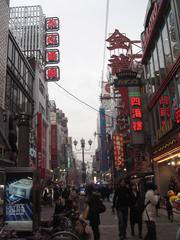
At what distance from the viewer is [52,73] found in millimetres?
25359

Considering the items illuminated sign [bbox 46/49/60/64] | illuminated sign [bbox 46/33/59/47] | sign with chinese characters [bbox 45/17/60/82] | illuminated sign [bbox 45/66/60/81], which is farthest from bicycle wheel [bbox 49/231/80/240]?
illuminated sign [bbox 46/33/59/47]

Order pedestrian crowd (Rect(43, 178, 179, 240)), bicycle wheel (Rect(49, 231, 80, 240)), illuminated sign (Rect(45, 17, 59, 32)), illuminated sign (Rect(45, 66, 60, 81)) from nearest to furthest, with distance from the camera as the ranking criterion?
bicycle wheel (Rect(49, 231, 80, 240)) → pedestrian crowd (Rect(43, 178, 179, 240)) → illuminated sign (Rect(45, 66, 60, 81)) → illuminated sign (Rect(45, 17, 59, 32))

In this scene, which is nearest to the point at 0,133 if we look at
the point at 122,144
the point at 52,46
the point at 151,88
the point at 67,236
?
the point at 52,46

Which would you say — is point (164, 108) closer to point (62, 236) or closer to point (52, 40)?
point (52, 40)

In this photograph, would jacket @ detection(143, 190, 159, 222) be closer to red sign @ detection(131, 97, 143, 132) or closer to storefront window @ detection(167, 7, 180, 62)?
storefront window @ detection(167, 7, 180, 62)

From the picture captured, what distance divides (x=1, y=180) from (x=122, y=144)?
24669 mm

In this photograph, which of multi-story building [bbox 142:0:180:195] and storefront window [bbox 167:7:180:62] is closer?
storefront window [bbox 167:7:180:62]

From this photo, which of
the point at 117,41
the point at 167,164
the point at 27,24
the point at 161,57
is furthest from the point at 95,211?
the point at 27,24

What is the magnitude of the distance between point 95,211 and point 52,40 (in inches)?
825

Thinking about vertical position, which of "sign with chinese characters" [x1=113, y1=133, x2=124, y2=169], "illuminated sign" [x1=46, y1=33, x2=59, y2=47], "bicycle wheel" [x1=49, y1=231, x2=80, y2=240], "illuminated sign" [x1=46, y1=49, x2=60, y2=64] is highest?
"illuminated sign" [x1=46, y1=33, x2=59, y2=47]

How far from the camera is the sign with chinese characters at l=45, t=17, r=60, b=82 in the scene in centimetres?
2540

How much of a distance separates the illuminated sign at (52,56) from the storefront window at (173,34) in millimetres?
11353

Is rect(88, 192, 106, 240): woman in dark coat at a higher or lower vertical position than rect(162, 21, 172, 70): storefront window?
lower

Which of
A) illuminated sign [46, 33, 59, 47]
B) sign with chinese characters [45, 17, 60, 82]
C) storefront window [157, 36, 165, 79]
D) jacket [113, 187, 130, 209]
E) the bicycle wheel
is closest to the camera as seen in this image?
the bicycle wheel
